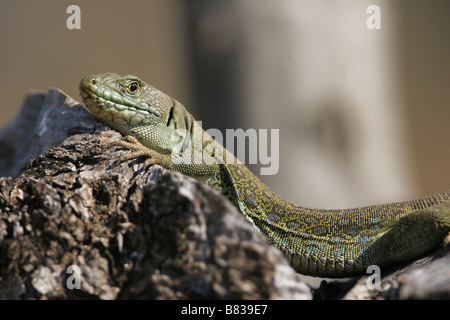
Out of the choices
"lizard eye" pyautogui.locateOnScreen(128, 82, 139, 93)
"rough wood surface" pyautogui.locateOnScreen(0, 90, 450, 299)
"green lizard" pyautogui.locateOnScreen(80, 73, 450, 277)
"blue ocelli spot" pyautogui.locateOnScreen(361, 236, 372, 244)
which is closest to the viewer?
"rough wood surface" pyautogui.locateOnScreen(0, 90, 450, 299)

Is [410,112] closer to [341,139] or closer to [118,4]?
[341,139]

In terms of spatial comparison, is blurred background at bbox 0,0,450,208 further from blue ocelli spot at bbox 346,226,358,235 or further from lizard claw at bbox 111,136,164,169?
lizard claw at bbox 111,136,164,169

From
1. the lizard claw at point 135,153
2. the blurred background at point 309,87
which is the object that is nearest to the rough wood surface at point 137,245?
the lizard claw at point 135,153

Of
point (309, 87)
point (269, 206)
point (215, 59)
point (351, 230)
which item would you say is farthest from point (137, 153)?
point (309, 87)

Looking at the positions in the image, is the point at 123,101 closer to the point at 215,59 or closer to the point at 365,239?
the point at 365,239

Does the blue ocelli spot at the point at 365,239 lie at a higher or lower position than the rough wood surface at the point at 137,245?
lower

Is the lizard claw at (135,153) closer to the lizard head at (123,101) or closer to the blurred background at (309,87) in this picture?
the lizard head at (123,101)

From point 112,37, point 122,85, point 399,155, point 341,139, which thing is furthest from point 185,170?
point 112,37

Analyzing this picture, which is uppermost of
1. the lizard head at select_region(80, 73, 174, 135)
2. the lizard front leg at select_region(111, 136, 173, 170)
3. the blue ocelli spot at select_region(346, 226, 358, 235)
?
the lizard head at select_region(80, 73, 174, 135)

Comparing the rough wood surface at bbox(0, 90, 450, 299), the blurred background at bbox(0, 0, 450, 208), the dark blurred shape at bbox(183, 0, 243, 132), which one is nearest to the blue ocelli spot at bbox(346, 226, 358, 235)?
the rough wood surface at bbox(0, 90, 450, 299)
